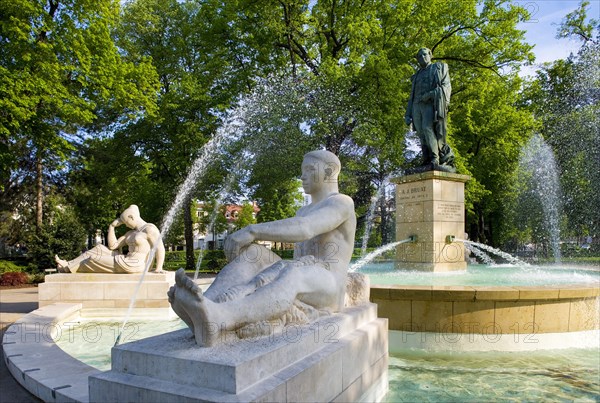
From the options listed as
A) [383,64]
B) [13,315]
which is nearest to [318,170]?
[13,315]

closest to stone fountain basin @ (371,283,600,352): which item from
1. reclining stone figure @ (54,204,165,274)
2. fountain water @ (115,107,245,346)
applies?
reclining stone figure @ (54,204,165,274)

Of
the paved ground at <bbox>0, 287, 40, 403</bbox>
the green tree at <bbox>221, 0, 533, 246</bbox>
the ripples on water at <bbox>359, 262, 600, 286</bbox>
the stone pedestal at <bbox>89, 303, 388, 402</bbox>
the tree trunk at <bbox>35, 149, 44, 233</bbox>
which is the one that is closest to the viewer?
the stone pedestal at <bbox>89, 303, 388, 402</bbox>

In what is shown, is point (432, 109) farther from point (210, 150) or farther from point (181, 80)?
point (181, 80)

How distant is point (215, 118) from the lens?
74.2 ft

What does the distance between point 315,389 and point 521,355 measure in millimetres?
4172

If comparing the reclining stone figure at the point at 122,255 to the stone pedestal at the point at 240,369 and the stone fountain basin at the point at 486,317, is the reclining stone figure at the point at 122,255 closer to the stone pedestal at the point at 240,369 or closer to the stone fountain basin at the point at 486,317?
the stone fountain basin at the point at 486,317

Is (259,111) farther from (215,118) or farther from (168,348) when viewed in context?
(168,348)

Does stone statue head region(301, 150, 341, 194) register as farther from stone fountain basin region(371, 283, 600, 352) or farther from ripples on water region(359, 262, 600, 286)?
ripples on water region(359, 262, 600, 286)

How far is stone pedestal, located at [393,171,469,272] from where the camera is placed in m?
10.9

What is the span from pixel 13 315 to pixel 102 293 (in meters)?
1.92

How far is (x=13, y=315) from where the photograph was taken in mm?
9125

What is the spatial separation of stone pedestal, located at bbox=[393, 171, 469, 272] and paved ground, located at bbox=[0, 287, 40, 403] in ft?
28.8

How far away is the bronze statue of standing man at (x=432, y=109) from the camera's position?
11.1m

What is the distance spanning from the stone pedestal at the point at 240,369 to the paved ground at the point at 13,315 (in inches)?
73.2
